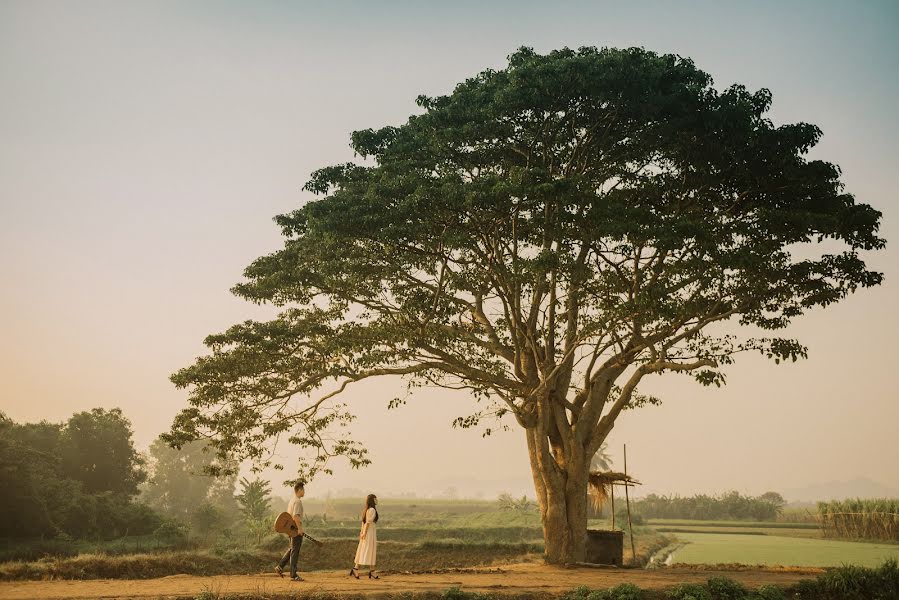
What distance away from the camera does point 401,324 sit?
17422 millimetres

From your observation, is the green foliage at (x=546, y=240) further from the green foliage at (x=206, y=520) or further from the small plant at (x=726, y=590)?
the green foliage at (x=206, y=520)

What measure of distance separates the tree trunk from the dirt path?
42.0 inches

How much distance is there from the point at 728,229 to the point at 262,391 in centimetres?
1206

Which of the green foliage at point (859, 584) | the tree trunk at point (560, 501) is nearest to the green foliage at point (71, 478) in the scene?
the tree trunk at point (560, 501)

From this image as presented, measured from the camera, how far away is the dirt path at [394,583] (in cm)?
1235

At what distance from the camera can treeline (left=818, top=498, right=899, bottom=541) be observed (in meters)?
31.7

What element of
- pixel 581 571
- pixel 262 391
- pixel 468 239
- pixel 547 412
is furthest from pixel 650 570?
pixel 262 391

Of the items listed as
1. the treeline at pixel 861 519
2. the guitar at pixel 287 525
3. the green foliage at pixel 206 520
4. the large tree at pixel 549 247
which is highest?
the large tree at pixel 549 247

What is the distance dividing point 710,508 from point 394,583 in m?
51.2

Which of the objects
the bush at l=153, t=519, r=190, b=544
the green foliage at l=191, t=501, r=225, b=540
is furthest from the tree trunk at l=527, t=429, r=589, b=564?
the green foliage at l=191, t=501, r=225, b=540

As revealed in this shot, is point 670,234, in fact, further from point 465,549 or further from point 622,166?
point 465,549

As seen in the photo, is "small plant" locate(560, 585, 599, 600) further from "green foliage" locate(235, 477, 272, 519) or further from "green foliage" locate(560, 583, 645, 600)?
"green foliage" locate(235, 477, 272, 519)

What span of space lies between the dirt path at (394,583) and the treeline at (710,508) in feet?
138

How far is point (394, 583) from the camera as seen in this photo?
13.9 metres
